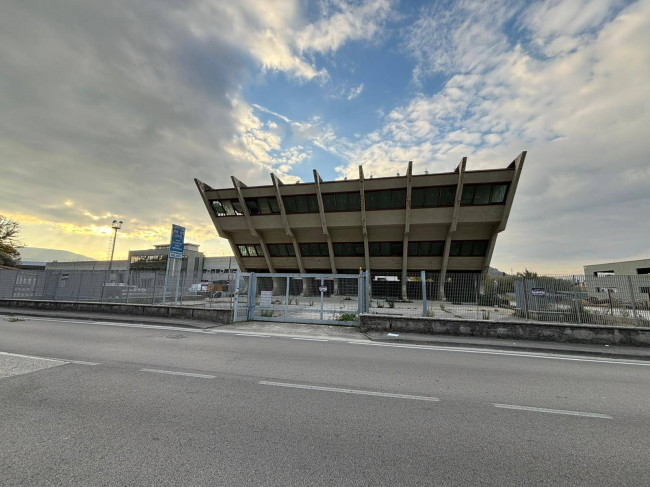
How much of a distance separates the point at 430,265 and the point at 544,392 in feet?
91.5

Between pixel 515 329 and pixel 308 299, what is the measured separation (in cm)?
878

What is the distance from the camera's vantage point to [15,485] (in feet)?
7.62

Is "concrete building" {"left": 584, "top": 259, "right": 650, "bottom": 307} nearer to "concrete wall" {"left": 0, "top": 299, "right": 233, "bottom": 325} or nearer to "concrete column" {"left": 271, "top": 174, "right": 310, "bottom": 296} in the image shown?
"concrete wall" {"left": 0, "top": 299, "right": 233, "bottom": 325}

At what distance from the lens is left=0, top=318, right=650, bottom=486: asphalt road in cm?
258

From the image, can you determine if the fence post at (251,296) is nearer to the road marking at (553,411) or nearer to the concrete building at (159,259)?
the road marking at (553,411)

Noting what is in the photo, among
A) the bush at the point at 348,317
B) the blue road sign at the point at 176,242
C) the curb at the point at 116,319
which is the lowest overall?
the curb at the point at 116,319

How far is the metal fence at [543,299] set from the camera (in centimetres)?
1038

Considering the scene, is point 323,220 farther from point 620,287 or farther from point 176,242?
point 620,287

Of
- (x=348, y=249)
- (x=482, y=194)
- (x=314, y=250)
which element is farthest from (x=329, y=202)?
(x=482, y=194)

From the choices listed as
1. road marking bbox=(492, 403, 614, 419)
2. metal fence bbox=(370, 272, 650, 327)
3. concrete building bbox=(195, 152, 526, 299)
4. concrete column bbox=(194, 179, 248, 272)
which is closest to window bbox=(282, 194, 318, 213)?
concrete building bbox=(195, 152, 526, 299)

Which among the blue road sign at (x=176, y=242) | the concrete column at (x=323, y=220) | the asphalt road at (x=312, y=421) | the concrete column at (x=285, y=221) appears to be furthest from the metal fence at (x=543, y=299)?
the concrete column at (x=285, y=221)

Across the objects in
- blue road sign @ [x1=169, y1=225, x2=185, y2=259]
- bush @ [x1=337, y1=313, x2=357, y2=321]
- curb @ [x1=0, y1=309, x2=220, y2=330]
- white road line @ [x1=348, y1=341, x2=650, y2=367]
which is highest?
blue road sign @ [x1=169, y1=225, x2=185, y2=259]

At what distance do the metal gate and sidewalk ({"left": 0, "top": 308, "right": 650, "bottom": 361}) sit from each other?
0.62 metres

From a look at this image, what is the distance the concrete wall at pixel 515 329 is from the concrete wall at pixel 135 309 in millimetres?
6666
